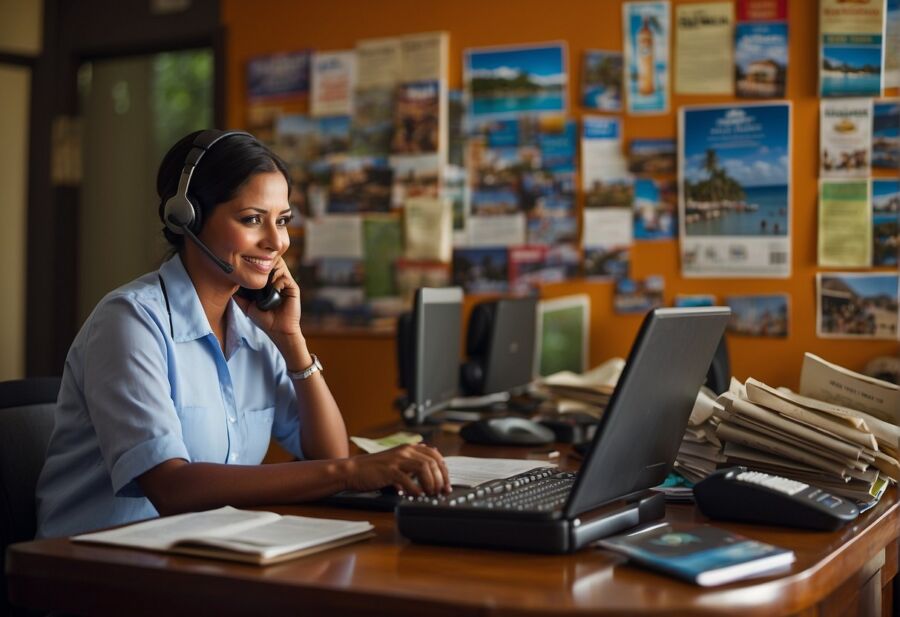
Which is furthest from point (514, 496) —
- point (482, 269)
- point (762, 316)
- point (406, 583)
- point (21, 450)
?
point (482, 269)

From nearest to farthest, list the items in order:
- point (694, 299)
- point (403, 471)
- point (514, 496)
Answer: point (514, 496)
point (403, 471)
point (694, 299)

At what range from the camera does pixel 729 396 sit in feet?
5.42

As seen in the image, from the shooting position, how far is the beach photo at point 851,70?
3.35 meters

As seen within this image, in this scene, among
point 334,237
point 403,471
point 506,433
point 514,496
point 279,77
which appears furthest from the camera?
point 279,77

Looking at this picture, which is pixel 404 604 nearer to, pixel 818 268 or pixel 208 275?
pixel 208 275

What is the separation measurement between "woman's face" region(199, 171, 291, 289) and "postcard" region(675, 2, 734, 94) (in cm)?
211

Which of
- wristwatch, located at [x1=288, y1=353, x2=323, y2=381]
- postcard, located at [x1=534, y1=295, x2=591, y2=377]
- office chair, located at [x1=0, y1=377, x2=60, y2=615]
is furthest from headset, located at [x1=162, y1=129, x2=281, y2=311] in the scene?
postcard, located at [x1=534, y1=295, x2=591, y2=377]

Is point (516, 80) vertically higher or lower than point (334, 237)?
higher

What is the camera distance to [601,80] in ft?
12.1

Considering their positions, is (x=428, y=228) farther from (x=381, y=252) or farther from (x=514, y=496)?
(x=514, y=496)

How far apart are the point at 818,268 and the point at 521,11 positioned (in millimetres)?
1410

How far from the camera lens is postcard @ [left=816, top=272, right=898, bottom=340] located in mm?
3293

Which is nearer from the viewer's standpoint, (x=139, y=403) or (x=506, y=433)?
(x=139, y=403)

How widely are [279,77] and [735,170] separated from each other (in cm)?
188
